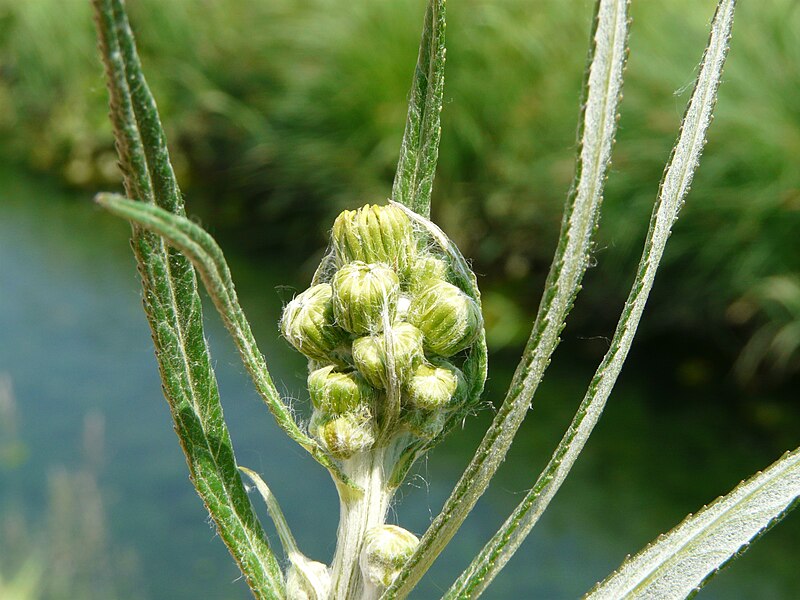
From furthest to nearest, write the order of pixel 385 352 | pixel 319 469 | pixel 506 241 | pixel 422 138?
pixel 506 241 < pixel 319 469 < pixel 422 138 < pixel 385 352

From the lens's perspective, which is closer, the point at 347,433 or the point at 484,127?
the point at 347,433

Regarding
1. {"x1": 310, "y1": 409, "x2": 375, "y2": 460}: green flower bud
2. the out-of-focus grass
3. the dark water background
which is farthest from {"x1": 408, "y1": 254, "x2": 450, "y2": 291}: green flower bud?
the out-of-focus grass

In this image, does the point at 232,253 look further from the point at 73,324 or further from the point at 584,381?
the point at 584,381

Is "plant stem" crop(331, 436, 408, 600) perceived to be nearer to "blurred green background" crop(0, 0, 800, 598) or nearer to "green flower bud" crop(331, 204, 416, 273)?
"green flower bud" crop(331, 204, 416, 273)

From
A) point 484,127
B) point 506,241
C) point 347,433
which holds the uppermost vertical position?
point 484,127

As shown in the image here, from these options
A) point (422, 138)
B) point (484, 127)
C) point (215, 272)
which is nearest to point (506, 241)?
point (484, 127)

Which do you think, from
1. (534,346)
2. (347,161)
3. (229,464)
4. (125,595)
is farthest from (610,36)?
(347,161)

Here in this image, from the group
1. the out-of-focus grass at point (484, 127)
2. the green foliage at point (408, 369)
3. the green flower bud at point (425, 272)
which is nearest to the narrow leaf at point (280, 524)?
the green foliage at point (408, 369)

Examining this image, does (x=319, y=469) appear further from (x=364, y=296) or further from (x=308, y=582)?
(x=364, y=296)
